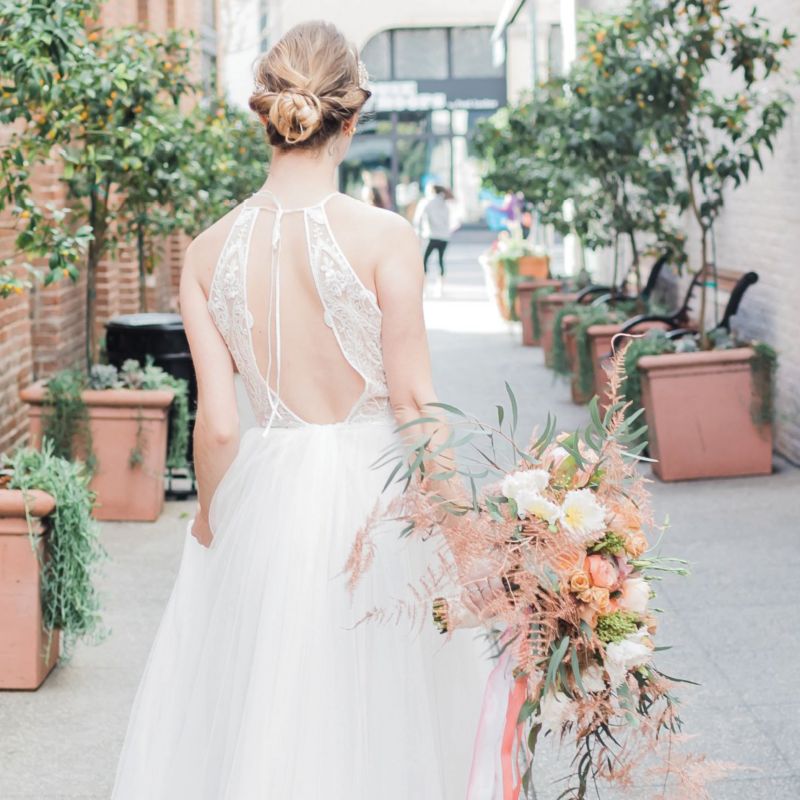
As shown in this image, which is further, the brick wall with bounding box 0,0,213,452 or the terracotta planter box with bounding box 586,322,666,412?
the terracotta planter box with bounding box 586,322,666,412

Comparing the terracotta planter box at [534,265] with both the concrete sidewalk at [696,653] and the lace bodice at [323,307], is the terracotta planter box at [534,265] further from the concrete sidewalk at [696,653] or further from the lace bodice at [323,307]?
the lace bodice at [323,307]

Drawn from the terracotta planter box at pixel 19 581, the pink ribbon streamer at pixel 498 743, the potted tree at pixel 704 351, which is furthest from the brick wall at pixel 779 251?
the pink ribbon streamer at pixel 498 743

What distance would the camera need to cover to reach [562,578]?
2609 millimetres

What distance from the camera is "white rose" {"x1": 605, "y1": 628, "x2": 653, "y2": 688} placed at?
261cm

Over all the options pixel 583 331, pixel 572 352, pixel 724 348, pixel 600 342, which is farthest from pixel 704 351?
pixel 572 352

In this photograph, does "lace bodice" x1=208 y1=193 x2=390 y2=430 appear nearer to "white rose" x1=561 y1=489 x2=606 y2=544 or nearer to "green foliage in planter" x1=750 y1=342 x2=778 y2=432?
"white rose" x1=561 y1=489 x2=606 y2=544

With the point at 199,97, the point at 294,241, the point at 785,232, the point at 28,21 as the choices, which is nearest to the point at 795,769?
the point at 294,241

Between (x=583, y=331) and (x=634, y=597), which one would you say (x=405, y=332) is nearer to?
(x=634, y=597)

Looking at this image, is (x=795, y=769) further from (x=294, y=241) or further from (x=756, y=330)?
(x=756, y=330)

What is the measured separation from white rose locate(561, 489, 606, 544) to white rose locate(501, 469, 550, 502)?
0.06 metres

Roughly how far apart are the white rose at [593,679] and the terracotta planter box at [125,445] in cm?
541

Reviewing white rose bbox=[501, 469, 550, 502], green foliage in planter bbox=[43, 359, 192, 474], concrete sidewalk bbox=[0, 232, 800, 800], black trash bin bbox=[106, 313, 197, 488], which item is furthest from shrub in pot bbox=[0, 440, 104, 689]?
black trash bin bbox=[106, 313, 197, 488]

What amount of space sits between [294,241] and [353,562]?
0.70 m

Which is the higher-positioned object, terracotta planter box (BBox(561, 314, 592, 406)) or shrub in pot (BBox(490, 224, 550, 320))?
shrub in pot (BBox(490, 224, 550, 320))
